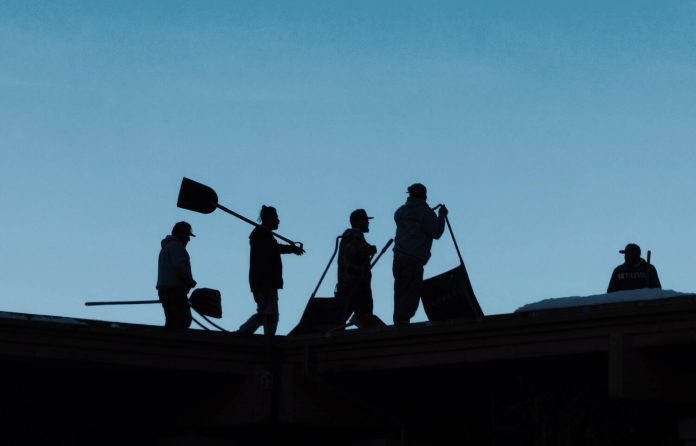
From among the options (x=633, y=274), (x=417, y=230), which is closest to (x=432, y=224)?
(x=417, y=230)

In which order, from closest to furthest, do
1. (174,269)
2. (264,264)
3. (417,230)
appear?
(174,269)
(417,230)
(264,264)

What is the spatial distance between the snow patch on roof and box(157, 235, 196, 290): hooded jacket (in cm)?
465

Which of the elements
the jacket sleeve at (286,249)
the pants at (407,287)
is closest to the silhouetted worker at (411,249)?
the pants at (407,287)

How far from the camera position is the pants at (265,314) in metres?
20.1

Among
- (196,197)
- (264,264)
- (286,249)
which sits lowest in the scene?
(264,264)

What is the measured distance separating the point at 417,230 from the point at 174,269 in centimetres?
326

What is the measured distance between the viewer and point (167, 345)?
1912 centimetres

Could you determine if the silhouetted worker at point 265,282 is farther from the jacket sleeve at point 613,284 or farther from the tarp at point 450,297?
the jacket sleeve at point 613,284

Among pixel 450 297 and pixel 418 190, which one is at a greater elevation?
pixel 418 190

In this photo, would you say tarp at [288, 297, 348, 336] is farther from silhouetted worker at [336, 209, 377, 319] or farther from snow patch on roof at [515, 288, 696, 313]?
snow patch on roof at [515, 288, 696, 313]

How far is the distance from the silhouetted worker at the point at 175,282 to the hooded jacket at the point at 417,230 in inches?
111

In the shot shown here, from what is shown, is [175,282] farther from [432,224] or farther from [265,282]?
[432,224]

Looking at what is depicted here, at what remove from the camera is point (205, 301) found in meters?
20.4

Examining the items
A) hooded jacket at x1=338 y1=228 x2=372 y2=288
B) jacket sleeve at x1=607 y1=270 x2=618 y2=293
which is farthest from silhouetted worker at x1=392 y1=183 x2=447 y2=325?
jacket sleeve at x1=607 y1=270 x2=618 y2=293
